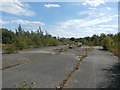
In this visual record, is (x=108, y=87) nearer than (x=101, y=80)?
Yes

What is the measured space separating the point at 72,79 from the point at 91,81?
74 cm

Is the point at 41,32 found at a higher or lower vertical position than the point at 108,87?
higher

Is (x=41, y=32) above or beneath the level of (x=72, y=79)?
above

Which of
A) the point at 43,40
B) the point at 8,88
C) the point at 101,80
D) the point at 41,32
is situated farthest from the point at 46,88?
the point at 41,32

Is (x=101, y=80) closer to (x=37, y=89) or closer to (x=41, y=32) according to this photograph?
(x=37, y=89)

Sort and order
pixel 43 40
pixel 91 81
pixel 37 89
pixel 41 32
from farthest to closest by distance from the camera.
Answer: pixel 41 32
pixel 43 40
pixel 91 81
pixel 37 89

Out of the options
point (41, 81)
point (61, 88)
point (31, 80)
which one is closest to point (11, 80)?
point (31, 80)

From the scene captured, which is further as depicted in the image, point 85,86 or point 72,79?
point 72,79

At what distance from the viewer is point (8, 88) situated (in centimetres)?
502

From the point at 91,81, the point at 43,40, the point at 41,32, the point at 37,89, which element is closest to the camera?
the point at 37,89

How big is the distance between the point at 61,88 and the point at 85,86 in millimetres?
832

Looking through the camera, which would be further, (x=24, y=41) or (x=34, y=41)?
(x=34, y=41)

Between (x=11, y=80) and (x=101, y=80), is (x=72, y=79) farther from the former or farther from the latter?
(x=11, y=80)

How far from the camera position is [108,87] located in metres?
5.08
